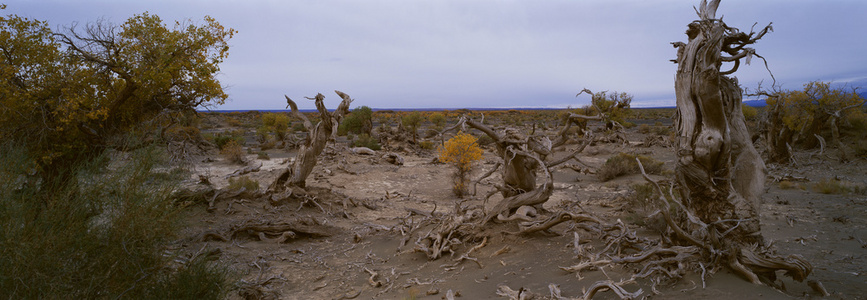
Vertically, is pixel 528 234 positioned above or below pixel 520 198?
below

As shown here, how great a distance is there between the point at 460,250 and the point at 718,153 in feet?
11.7

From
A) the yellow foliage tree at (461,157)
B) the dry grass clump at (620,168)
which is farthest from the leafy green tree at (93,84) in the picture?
the dry grass clump at (620,168)

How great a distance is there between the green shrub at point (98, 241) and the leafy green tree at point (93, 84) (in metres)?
2.56

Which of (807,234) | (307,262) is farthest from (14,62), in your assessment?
(807,234)

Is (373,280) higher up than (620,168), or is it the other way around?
(373,280)

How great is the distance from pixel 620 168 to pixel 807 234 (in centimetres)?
848

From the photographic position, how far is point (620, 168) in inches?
627

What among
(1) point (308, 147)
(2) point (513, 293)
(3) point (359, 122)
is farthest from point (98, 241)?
(3) point (359, 122)

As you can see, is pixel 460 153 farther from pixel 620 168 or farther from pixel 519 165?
pixel 519 165

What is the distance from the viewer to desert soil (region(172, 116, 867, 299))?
4688 millimetres

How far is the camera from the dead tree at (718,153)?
4156 mm

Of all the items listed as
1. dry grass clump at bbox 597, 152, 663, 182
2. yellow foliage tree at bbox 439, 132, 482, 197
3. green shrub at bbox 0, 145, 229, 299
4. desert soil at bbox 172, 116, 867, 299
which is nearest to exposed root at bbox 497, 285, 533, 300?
desert soil at bbox 172, 116, 867, 299

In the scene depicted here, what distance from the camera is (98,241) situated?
3.81m

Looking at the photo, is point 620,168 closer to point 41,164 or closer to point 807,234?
point 807,234
